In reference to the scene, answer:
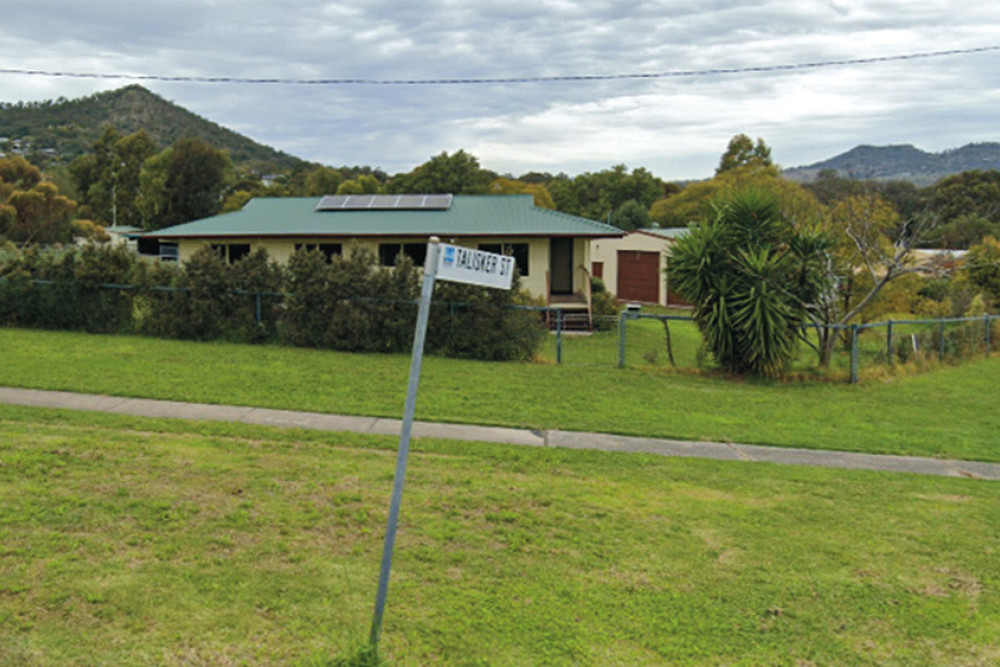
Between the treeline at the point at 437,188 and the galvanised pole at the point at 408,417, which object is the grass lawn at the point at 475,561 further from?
the treeline at the point at 437,188

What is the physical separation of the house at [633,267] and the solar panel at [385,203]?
405 inches

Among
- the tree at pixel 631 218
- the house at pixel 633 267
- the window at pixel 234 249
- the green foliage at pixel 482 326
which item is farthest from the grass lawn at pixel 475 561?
the tree at pixel 631 218

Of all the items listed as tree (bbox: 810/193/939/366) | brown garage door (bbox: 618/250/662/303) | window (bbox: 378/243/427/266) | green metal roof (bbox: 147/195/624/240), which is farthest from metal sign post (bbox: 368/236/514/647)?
brown garage door (bbox: 618/250/662/303)

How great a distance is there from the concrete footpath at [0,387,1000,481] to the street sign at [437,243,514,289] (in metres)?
5.23

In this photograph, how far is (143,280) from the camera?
1697 centimetres

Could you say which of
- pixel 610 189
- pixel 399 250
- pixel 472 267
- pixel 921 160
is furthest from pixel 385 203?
pixel 921 160

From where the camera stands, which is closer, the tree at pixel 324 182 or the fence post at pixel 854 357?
the fence post at pixel 854 357

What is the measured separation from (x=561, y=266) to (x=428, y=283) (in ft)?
77.8

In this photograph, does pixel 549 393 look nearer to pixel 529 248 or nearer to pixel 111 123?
pixel 529 248

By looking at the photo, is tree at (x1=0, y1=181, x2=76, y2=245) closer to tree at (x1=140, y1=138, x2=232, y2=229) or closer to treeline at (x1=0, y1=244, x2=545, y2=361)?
tree at (x1=140, y1=138, x2=232, y2=229)

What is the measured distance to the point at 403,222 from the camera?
26688 mm

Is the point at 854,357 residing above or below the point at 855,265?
below

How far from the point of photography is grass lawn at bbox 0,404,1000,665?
4.16 m

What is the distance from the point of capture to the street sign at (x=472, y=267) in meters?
3.70
